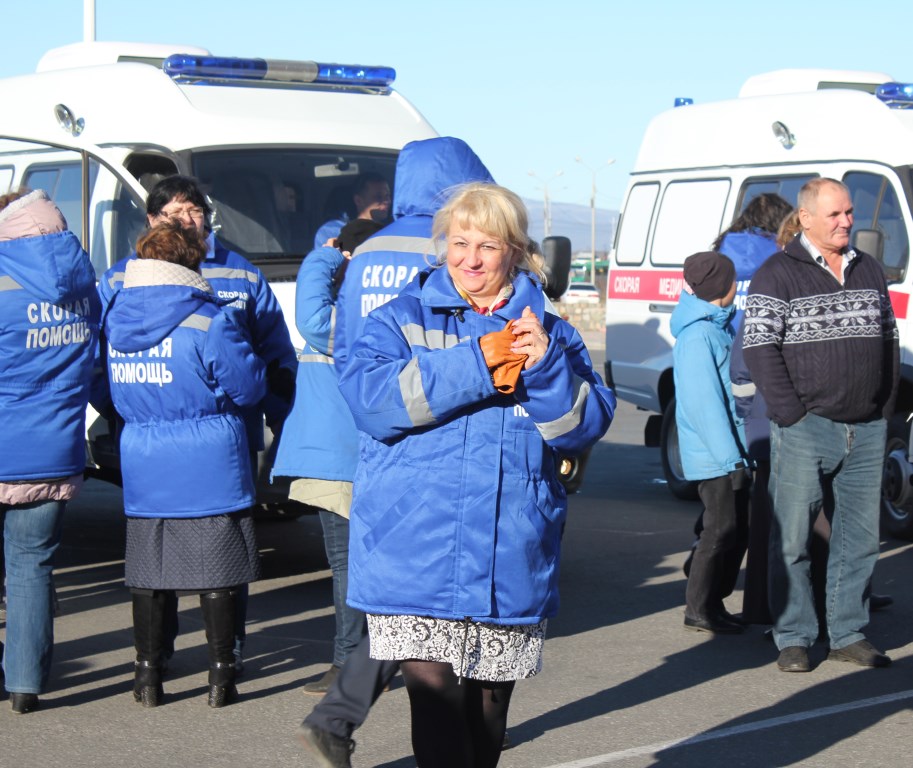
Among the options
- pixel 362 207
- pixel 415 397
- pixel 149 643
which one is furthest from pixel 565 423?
pixel 362 207

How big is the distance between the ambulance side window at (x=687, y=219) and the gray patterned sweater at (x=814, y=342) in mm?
4921

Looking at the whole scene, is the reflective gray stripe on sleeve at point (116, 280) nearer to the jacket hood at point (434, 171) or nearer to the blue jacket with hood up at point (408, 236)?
→ the blue jacket with hood up at point (408, 236)

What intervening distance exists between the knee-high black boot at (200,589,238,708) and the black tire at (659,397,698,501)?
6.01 meters

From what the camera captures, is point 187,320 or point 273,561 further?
point 273,561

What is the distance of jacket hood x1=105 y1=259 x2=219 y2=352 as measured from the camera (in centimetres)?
566

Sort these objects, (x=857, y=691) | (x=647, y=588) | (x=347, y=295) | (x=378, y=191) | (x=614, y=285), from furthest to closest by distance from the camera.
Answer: (x=614, y=285) → (x=647, y=588) → (x=378, y=191) → (x=857, y=691) → (x=347, y=295)

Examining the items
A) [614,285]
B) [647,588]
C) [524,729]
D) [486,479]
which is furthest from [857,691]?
[614,285]

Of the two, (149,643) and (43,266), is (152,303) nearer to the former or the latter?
(43,266)

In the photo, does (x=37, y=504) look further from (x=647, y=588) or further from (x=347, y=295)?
(x=647, y=588)

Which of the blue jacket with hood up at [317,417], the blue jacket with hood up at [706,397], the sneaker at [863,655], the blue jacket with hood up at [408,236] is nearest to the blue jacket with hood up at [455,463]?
the blue jacket with hood up at [408,236]

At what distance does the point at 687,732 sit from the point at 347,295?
1.98 metres

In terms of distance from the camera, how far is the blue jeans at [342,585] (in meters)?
5.73

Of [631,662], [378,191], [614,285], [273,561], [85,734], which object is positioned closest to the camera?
[85,734]

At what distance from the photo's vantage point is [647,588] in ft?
26.6
